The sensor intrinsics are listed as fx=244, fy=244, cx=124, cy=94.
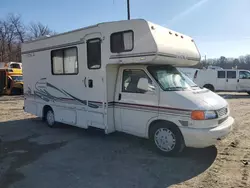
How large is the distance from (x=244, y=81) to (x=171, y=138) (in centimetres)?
1520

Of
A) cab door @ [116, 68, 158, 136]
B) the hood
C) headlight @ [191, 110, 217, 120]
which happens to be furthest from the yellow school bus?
headlight @ [191, 110, 217, 120]

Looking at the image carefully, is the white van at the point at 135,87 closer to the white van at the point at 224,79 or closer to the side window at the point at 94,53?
the side window at the point at 94,53

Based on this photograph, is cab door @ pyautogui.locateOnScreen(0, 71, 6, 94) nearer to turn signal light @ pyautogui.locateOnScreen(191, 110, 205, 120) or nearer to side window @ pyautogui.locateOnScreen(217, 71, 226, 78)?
side window @ pyautogui.locateOnScreen(217, 71, 226, 78)

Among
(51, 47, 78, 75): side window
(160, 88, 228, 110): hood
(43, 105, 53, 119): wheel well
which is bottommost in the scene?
(43, 105, 53, 119): wheel well

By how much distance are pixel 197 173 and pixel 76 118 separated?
3935 millimetres

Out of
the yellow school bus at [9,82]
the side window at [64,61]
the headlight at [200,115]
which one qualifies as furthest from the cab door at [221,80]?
the yellow school bus at [9,82]

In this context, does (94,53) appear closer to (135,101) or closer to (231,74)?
(135,101)

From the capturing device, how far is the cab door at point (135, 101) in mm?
5484

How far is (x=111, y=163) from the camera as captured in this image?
5.02 m

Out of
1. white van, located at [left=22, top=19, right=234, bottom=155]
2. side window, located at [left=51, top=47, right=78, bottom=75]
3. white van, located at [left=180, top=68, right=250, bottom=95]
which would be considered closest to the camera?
white van, located at [left=22, top=19, right=234, bottom=155]

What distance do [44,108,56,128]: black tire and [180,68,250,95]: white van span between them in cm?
1228

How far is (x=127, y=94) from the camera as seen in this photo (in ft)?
19.5

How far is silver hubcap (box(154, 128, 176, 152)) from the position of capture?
17.2 ft

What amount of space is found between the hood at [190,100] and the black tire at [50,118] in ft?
14.5
